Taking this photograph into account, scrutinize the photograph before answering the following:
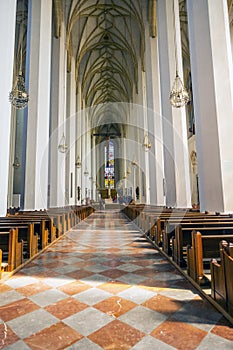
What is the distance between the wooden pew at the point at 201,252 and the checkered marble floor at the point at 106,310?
0.15 m

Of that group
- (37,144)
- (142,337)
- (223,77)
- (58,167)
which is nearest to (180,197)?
(223,77)

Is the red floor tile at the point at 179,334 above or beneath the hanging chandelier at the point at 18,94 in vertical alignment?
beneath

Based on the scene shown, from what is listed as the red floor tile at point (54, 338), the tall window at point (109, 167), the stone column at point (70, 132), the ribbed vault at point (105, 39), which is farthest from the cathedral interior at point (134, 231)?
the tall window at point (109, 167)

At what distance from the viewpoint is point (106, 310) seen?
204cm

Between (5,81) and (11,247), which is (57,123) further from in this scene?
(11,247)

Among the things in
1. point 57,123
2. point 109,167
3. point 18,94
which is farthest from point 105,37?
point 109,167

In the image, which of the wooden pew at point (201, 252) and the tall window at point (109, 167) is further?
the tall window at point (109, 167)

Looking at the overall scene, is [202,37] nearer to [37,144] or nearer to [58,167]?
[37,144]

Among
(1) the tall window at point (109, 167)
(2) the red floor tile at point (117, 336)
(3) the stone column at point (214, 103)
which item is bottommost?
(2) the red floor tile at point (117, 336)

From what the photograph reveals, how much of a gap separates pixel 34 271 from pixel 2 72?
4.74 metres

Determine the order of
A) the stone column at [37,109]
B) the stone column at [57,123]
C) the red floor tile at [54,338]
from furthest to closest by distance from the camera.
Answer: the stone column at [57,123] → the stone column at [37,109] → the red floor tile at [54,338]

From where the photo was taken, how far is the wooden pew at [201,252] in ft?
8.32

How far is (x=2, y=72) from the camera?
225 inches

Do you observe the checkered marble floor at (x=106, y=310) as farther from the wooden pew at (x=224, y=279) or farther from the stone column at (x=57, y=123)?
the stone column at (x=57, y=123)
